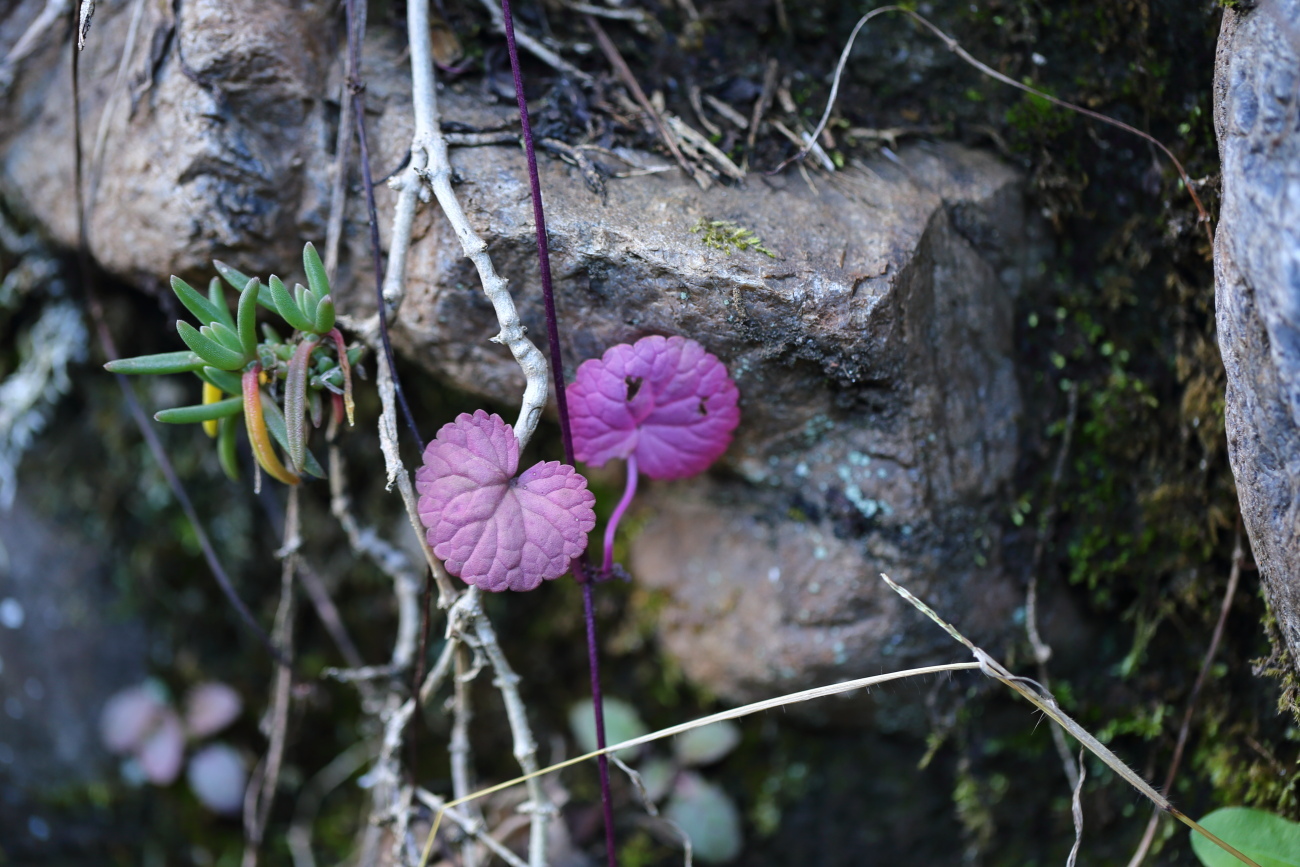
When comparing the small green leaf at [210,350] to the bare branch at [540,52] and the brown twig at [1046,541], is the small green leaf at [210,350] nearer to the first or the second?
the bare branch at [540,52]

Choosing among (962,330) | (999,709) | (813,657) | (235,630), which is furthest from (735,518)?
(235,630)

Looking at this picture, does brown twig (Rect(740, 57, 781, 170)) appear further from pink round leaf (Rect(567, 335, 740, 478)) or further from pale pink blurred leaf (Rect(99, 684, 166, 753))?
pale pink blurred leaf (Rect(99, 684, 166, 753))

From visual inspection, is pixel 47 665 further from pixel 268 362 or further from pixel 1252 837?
pixel 1252 837

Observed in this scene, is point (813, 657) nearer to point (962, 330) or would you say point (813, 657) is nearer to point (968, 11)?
point (962, 330)

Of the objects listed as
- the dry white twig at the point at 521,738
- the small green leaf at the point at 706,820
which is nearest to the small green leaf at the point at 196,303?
the dry white twig at the point at 521,738

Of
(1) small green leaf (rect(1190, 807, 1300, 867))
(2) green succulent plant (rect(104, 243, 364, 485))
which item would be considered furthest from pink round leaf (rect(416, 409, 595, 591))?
(1) small green leaf (rect(1190, 807, 1300, 867))

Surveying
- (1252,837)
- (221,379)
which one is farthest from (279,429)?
(1252,837)
